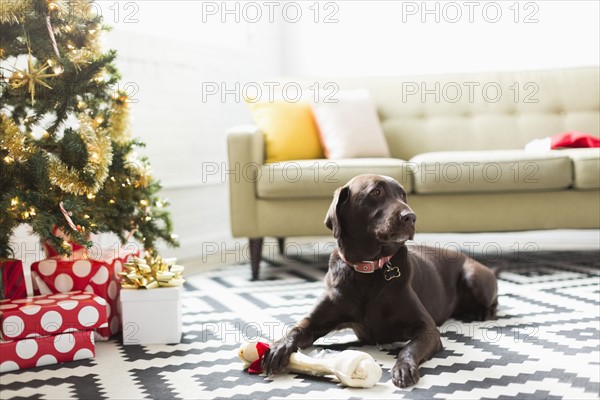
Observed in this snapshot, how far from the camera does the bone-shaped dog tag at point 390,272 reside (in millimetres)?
2291

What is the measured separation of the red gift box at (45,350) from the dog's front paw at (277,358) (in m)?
0.62

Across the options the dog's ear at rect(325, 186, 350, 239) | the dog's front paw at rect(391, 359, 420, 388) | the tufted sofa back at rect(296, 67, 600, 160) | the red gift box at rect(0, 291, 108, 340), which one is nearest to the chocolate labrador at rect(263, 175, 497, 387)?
the dog's ear at rect(325, 186, 350, 239)

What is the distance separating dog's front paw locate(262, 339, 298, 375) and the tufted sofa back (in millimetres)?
2304

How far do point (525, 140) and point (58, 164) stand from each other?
2.71 meters

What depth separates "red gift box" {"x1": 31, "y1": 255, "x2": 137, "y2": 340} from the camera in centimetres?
259

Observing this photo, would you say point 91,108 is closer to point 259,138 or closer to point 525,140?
point 259,138

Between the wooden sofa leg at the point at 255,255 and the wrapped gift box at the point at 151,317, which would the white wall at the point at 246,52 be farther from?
the wrapped gift box at the point at 151,317

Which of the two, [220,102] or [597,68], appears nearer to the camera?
[597,68]

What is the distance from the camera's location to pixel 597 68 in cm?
426

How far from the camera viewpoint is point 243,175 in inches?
141

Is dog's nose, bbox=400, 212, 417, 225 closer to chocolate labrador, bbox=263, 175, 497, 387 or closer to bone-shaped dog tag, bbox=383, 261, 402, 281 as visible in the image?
chocolate labrador, bbox=263, 175, 497, 387

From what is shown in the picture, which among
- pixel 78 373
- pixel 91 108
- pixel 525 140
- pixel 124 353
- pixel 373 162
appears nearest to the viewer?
pixel 78 373

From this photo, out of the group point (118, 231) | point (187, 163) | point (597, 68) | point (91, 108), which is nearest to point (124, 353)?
point (118, 231)

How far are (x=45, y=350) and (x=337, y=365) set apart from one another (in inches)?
36.9
